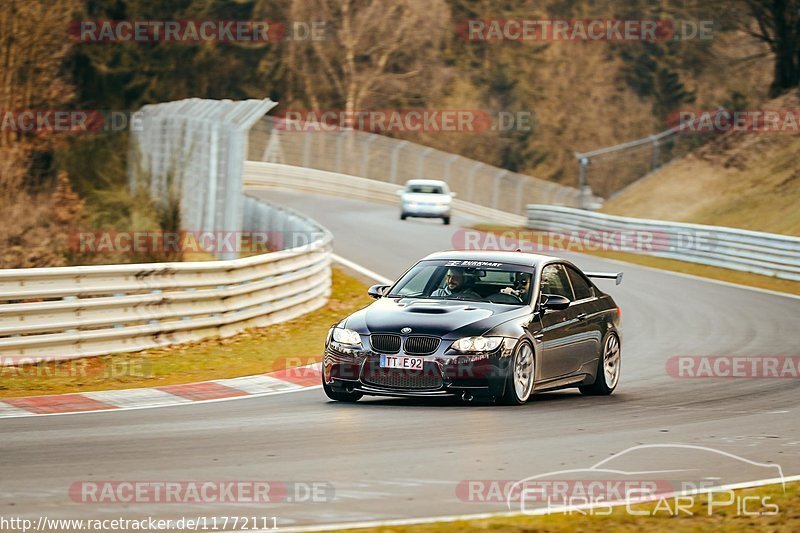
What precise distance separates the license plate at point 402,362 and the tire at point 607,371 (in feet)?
8.53

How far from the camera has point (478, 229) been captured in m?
40.8

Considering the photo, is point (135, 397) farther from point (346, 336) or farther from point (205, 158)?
point (205, 158)

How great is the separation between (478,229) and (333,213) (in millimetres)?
5293

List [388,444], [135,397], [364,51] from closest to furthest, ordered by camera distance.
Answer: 1. [388,444]
2. [135,397]
3. [364,51]

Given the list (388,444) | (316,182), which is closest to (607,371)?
(388,444)

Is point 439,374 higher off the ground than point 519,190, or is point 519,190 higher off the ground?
point 439,374

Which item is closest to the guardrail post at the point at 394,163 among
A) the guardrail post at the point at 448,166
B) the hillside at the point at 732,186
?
the guardrail post at the point at 448,166

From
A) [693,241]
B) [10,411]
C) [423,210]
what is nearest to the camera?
[10,411]

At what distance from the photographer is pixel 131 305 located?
1497 centimetres

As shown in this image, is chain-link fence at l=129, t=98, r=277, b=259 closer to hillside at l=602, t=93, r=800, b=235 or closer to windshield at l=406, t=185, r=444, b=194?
windshield at l=406, t=185, r=444, b=194

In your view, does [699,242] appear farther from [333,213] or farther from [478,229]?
[333,213]

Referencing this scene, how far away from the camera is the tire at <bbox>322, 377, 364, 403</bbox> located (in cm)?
1182

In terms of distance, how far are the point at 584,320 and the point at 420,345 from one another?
7.83 ft

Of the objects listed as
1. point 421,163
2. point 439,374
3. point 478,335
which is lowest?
point 421,163
